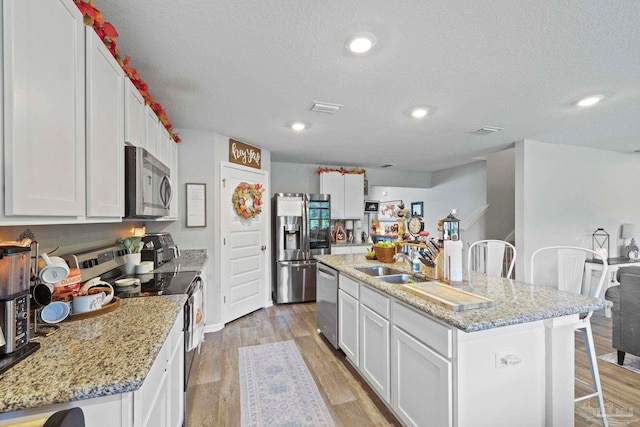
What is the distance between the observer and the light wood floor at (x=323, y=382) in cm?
190

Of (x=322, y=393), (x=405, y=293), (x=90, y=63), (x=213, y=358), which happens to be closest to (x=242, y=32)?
(x=90, y=63)

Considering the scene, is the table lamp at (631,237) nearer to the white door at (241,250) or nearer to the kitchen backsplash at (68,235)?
the white door at (241,250)

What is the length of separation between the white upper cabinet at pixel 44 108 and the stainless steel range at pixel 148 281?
0.81 meters

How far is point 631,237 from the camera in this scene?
4312mm

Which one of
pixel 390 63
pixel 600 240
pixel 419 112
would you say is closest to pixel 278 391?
pixel 390 63

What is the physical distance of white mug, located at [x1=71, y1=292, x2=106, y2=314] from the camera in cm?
129

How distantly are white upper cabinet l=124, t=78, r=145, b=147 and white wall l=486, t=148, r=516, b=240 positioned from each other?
5.68 m

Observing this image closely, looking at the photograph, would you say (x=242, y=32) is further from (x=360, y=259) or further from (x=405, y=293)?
(x=360, y=259)

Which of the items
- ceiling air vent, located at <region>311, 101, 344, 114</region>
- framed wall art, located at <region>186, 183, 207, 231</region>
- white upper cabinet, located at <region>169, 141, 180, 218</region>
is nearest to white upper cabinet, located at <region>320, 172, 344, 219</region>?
framed wall art, located at <region>186, 183, 207, 231</region>

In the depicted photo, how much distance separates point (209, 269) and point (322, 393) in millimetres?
1943

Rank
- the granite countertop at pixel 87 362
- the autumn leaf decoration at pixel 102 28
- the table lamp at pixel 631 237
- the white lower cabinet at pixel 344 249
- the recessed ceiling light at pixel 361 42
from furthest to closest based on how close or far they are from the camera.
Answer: the white lower cabinet at pixel 344 249 → the table lamp at pixel 631 237 → the recessed ceiling light at pixel 361 42 → the autumn leaf decoration at pixel 102 28 → the granite countertop at pixel 87 362

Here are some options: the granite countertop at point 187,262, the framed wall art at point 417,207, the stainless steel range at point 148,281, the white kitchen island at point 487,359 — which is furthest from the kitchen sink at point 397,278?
the framed wall art at point 417,207

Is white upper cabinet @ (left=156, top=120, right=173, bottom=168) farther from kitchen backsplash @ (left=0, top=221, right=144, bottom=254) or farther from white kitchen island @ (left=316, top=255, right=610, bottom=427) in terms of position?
white kitchen island @ (left=316, top=255, right=610, bottom=427)

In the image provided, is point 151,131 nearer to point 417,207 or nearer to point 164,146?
point 164,146
